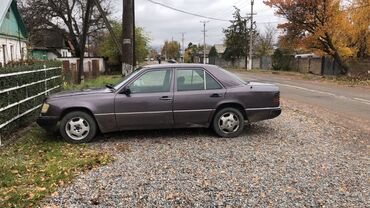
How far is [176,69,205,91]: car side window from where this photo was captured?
7969 mm

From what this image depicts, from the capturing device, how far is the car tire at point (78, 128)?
7543mm

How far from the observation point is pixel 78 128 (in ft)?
24.8

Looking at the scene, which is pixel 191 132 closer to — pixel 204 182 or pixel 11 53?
pixel 204 182

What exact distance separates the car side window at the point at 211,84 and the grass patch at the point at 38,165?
2543mm

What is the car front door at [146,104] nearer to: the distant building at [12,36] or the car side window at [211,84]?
the car side window at [211,84]

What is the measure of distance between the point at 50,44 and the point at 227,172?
2032 inches

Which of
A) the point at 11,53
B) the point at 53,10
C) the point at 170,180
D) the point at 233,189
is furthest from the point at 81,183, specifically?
the point at 53,10

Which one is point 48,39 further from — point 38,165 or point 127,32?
point 38,165

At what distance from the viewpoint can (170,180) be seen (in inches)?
208

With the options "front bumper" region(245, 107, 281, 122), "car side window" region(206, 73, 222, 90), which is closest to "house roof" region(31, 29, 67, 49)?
"car side window" region(206, 73, 222, 90)

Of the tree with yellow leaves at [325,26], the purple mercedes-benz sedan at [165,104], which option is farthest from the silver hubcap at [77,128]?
the tree with yellow leaves at [325,26]

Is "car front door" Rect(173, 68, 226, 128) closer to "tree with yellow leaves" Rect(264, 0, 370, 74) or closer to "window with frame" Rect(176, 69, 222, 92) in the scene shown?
"window with frame" Rect(176, 69, 222, 92)

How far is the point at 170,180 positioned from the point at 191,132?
3.16 meters

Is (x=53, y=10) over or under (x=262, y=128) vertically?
over
